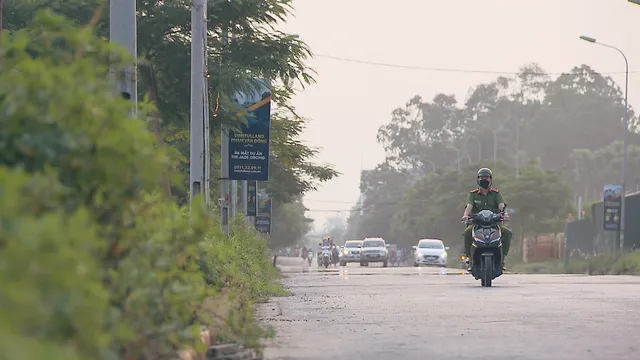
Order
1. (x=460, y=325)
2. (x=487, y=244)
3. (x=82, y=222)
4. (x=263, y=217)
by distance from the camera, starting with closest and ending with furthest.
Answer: (x=82, y=222)
(x=460, y=325)
(x=487, y=244)
(x=263, y=217)

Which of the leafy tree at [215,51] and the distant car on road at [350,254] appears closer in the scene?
the leafy tree at [215,51]

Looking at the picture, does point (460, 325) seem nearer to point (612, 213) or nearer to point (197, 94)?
point (197, 94)

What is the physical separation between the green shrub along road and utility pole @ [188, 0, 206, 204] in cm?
1443

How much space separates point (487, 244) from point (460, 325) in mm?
8156

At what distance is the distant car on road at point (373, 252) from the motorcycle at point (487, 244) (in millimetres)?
46549

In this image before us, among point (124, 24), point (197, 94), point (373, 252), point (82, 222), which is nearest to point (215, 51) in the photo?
point (197, 94)

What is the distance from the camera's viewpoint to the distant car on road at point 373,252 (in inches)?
2613

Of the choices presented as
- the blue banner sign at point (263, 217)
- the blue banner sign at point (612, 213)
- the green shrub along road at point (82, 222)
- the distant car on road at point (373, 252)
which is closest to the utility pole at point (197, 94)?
the green shrub along road at point (82, 222)

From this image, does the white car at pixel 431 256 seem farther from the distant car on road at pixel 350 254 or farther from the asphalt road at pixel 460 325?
the asphalt road at pixel 460 325

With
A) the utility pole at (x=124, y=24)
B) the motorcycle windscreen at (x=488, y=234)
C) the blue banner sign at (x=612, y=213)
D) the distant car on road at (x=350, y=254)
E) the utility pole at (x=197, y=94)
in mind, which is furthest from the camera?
the distant car on road at (x=350, y=254)

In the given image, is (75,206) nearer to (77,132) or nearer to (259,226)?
(77,132)

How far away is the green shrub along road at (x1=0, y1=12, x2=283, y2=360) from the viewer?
336cm

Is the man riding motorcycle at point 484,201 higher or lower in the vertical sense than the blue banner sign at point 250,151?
lower

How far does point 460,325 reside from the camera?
1096 cm
